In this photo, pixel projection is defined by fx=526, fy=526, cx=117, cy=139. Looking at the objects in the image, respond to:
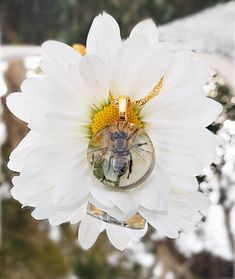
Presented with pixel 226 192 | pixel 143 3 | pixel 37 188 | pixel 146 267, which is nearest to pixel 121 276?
pixel 146 267

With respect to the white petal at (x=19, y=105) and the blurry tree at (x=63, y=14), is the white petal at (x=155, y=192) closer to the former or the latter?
the white petal at (x=19, y=105)

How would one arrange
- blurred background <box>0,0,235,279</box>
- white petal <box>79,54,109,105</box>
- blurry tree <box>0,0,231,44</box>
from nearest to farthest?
1. white petal <box>79,54,109,105</box>
2. blurred background <box>0,0,235,279</box>
3. blurry tree <box>0,0,231,44</box>

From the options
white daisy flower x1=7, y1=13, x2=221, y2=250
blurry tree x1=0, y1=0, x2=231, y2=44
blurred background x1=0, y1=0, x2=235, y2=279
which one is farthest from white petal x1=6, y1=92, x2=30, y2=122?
blurry tree x1=0, y1=0, x2=231, y2=44

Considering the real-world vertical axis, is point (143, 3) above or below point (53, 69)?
below

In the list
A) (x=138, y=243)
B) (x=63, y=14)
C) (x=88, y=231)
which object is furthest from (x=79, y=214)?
(x=63, y=14)

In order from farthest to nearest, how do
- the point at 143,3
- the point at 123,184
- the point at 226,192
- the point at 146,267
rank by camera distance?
the point at 143,3, the point at 146,267, the point at 226,192, the point at 123,184

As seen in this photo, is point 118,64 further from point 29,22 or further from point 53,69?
point 29,22

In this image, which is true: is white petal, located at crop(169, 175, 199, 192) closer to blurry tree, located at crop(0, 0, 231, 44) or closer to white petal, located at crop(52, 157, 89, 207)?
white petal, located at crop(52, 157, 89, 207)

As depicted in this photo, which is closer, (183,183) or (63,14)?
(183,183)

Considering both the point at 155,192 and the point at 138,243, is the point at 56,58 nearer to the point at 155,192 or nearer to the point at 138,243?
the point at 155,192
